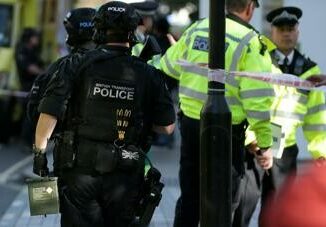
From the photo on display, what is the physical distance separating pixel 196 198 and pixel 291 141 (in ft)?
3.02

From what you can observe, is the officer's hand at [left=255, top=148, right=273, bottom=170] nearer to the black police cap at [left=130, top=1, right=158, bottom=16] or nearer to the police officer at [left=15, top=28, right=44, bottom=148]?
the black police cap at [left=130, top=1, right=158, bottom=16]

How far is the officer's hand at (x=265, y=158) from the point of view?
546 centimetres

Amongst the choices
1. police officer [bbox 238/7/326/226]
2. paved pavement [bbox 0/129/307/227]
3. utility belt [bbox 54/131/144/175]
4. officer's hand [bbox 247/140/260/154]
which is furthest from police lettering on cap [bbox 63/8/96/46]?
paved pavement [bbox 0/129/307/227]

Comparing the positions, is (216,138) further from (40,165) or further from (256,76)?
(40,165)

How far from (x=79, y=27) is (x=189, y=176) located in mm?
1289

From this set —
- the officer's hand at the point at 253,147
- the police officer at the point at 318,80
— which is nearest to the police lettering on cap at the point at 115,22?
the officer's hand at the point at 253,147

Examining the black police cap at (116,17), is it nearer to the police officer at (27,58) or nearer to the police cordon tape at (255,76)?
the police cordon tape at (255,76)

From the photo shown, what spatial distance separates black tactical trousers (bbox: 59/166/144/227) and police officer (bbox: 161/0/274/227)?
0.91 meters

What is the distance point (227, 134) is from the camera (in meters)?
5.00

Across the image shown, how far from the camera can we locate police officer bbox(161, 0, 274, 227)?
530 cm

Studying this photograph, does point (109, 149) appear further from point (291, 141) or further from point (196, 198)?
point (291, 141)

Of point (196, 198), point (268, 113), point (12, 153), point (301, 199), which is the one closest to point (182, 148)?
point (196, 198)

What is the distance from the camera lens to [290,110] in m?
6.08

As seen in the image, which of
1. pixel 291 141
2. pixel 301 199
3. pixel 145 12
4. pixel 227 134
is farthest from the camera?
pixel 145 12
